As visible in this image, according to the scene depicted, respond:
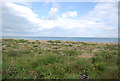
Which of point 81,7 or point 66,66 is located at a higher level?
point 81,7

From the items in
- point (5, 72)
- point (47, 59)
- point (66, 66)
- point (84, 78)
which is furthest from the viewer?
point (47, 59)

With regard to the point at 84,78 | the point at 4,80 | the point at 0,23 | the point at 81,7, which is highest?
the point at 81,7

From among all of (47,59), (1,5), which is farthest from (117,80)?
(1,5)

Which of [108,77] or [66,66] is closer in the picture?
[108,77]

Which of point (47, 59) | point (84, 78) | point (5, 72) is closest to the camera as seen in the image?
point (84, 78)

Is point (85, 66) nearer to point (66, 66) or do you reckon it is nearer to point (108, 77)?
point (66, 66)

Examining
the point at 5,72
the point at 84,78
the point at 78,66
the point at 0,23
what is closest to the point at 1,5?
the point at 0,23

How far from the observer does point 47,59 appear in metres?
4.23

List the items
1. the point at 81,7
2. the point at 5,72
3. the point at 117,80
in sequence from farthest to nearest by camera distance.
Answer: the point at 81,7, the point at 5,72, the point at 117,80

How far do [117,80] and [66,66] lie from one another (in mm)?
1714

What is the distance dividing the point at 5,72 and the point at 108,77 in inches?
126

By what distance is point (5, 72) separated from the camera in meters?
2.96

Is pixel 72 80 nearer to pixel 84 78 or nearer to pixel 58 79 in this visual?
pixel 58 79

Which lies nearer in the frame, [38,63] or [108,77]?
[108,77]
